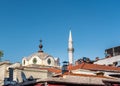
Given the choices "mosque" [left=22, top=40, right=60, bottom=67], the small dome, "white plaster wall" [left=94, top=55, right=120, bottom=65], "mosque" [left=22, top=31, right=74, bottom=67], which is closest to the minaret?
"mosque" [left=22, top=31, right=74, bottom=67]

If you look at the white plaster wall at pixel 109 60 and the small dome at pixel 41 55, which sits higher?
the small dome at pixel 41 55

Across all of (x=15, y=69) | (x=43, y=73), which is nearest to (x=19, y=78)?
(x=15, y=69)

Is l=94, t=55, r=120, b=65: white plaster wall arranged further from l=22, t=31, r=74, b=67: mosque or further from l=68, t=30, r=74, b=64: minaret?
l=22, t=31, r=74, b=67: mosque

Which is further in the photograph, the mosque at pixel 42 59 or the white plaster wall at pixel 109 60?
the mosque at pixel 42 59

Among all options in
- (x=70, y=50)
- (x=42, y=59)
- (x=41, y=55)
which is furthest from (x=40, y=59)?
(x=70, y=50)

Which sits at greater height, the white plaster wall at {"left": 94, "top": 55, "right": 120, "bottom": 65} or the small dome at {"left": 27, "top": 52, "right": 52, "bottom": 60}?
the small dome at {"left": 27, "top": 52, "right": 52, "bottom": 60}

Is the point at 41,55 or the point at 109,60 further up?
the point at 41,55

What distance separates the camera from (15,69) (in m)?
54.8

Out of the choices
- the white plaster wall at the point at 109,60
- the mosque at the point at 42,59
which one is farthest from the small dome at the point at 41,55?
the white plaster wall at the point at 109,60

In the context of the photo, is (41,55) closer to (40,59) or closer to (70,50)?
(40,59)

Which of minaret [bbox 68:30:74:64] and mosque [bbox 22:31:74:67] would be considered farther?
mosque [bbox 22:31:74:67]

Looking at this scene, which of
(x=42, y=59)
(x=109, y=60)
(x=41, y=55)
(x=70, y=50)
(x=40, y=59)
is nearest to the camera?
(x=109, y=60)

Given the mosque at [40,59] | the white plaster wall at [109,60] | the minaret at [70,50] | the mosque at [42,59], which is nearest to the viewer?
the white plaster wall at [109,60]

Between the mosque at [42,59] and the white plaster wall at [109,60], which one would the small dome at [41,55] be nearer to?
the mosque at [42,59]
